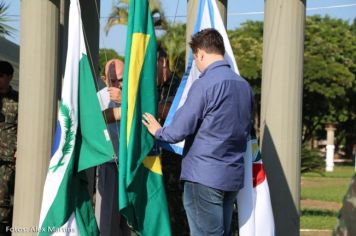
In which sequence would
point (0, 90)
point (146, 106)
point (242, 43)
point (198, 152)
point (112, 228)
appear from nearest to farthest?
point (198, 152) < point (146, 106) < point (112, 228) < point (0, 90) < point (242, 43)

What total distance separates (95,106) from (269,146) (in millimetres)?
1464

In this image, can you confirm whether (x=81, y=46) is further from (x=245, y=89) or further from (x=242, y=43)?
(x=242, y=43)

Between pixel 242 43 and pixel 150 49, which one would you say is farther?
pixel 242 43

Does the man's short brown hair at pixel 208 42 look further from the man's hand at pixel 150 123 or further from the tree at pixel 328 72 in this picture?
the tree at pixel 328 72

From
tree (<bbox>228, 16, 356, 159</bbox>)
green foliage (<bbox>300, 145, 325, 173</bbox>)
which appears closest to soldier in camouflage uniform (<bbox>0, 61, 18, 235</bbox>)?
green foliage (<bbox>300, 145, 325, 173</bbox>)

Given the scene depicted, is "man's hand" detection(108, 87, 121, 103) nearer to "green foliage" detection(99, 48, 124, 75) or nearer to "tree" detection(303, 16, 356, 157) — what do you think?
"green foliage" detection(99, 48, 124, 75)

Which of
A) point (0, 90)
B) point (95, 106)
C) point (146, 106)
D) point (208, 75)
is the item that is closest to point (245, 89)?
point (208, 75)

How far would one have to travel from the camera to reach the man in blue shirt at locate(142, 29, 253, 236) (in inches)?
218

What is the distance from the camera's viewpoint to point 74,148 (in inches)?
249

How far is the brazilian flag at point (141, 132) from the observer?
19.9 ft

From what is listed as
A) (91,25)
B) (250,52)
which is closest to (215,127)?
(91,25)

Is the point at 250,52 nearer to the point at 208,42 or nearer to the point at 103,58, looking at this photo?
the point at 103,58

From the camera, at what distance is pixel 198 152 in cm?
560

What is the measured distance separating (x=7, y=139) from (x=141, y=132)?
7.47 ft
